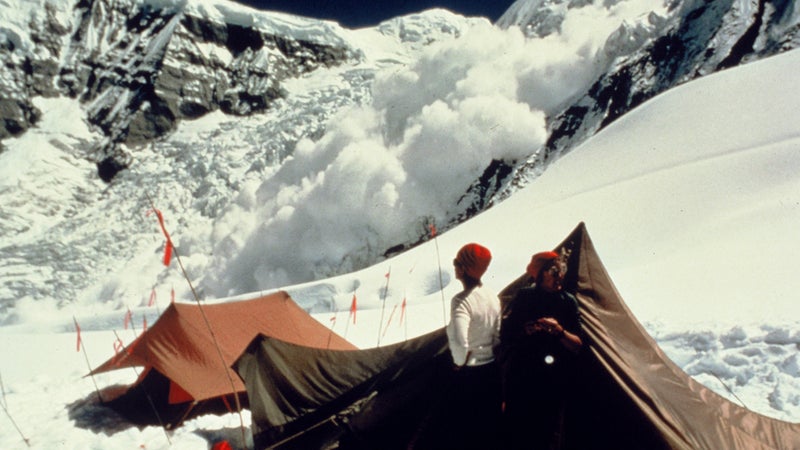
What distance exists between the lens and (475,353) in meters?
2.60

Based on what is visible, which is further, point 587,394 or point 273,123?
point 273,123

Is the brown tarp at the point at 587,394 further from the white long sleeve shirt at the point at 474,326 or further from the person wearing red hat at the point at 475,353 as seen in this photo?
the white long sleeve shirt at the point at 474,326

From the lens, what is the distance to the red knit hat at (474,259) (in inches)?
99.9

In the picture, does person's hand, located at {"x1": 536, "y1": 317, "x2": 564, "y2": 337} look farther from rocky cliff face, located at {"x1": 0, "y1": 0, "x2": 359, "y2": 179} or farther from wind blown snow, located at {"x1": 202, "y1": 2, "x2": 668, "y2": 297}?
rocky cliff face, located at {"x1": 0, "y1": 0, "x2": 359, "y2": 179}

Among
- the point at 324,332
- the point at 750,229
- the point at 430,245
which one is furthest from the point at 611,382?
the point at 430,245

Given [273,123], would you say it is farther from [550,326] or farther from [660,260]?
[550,326]

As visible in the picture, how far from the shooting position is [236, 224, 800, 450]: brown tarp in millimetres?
2414

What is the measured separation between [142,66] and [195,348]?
233 feet

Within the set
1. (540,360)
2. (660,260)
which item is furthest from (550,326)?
(660,260)

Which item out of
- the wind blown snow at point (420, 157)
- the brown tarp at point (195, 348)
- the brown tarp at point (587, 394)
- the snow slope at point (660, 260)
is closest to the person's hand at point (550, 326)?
the brown tarp at point (587, 394)

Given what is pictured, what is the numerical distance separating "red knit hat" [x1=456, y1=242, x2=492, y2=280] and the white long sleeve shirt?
3.4 inches

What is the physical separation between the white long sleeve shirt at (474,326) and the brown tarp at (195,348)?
3.65 metres

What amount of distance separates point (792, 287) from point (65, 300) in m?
47.6

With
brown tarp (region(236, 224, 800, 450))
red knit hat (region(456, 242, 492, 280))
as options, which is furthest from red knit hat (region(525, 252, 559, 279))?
brown tarp (region(236, 224, 800, 450))
